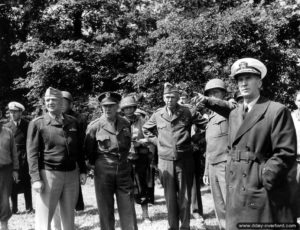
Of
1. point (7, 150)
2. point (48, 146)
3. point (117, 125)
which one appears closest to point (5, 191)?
point (7, 150)

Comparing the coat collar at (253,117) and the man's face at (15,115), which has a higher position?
the man's face at (15,115)

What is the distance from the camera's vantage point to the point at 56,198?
5.44 metres

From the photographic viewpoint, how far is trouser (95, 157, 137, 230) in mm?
5625

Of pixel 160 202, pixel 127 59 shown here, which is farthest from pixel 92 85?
pixel 160 202

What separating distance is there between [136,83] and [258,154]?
432 inches

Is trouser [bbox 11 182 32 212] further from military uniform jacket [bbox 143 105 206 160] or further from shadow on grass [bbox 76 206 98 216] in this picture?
military uniform jacket [bbox 143 105 206 160]

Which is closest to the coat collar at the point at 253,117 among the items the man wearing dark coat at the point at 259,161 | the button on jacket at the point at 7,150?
the man wearing dark coat at the point at 259,161

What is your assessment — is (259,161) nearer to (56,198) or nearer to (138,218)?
(56,198)

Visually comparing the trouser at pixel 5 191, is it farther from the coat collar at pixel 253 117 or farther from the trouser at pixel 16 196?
the coat collar at pixel 253 117

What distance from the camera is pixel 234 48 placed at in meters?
12.6

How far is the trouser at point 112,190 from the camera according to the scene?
5625mm

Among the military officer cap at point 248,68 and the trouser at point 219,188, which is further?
the trouser at point 219,188

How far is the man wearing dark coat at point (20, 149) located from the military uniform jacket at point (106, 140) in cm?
336

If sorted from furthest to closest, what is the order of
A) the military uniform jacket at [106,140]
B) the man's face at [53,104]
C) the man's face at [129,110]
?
the man's face at [129,110] → the military uniform jacket at [106,140] → the man's face at [53,104]
